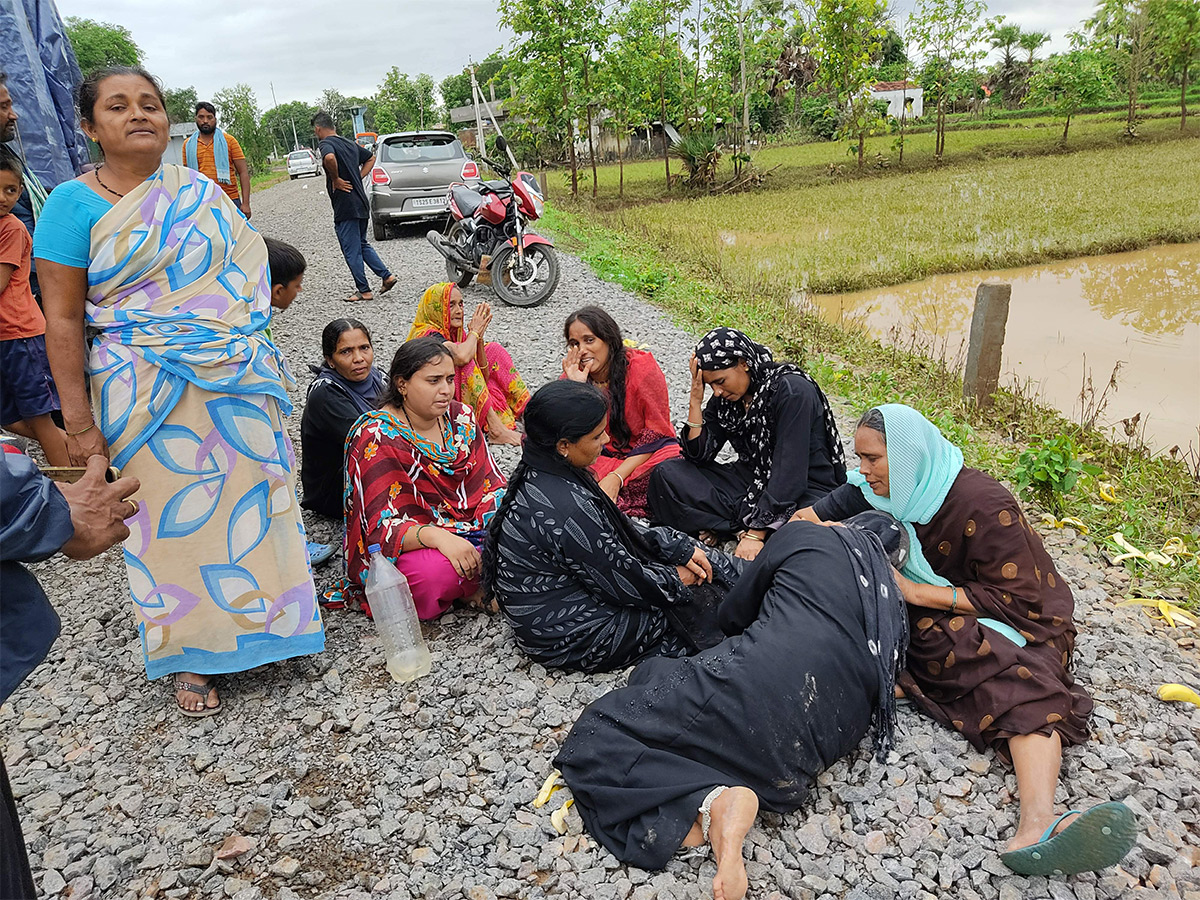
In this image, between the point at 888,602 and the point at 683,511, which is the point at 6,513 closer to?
the point at 888,602

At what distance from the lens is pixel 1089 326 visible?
26.3 feet

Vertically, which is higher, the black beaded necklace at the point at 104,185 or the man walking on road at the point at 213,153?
the man walking on road at the point at 213,153

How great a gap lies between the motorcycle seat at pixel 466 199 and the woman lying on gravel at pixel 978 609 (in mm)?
6819

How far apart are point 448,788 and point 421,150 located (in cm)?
1085

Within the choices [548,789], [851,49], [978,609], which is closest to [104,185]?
[548,789]

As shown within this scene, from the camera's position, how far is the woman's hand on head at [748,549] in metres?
3.42

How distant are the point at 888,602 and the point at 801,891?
803 mm

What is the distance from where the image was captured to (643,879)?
2049 mm

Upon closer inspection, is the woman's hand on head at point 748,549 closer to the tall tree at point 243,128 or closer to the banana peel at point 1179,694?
the banana peel at point 1179,694

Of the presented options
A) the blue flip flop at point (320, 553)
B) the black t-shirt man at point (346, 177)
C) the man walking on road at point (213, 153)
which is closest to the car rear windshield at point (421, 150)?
the black t-shirt man at point (346, 177)

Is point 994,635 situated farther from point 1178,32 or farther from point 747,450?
point 1178,32

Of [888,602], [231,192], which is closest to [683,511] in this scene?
[888,602]

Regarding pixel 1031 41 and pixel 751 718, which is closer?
pixel 751 718

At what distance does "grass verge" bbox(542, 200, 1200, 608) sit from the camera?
3628 millimetres
